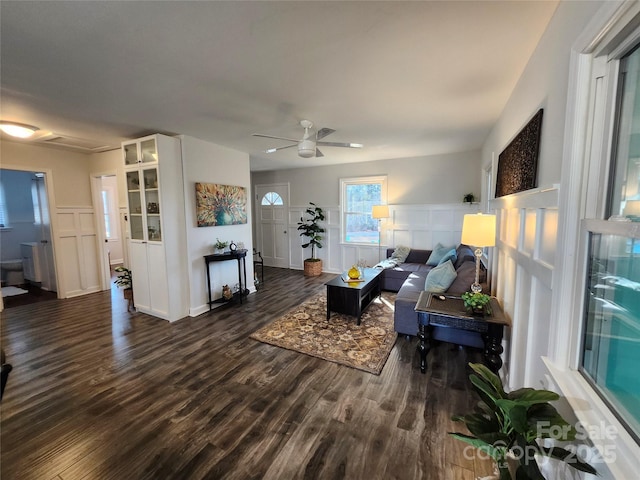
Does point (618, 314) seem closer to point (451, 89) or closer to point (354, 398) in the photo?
point (354, 398)

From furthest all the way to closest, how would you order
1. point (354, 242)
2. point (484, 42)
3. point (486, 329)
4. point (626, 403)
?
1. point (354, 242)
2. point (486, 329)
3. point (484, 42)
4. point (626, 403)

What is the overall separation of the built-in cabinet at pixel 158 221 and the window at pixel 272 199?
10.8ft

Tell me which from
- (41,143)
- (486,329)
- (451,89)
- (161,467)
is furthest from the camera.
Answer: (41,143)

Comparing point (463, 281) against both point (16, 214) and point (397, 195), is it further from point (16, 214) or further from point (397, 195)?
point (16, 214)

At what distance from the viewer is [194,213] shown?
3820mm

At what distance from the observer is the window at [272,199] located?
6.84 m

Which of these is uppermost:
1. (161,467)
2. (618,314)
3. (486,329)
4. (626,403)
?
(618,314)

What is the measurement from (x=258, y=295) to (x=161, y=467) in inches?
126

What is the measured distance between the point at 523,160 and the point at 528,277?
80cm

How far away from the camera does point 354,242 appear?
19.8 feet

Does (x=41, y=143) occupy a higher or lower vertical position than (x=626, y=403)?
higher

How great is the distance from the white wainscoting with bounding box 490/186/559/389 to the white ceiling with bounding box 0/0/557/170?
3.43ft

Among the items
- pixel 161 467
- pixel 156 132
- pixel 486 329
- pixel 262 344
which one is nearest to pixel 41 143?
pixel 156 132

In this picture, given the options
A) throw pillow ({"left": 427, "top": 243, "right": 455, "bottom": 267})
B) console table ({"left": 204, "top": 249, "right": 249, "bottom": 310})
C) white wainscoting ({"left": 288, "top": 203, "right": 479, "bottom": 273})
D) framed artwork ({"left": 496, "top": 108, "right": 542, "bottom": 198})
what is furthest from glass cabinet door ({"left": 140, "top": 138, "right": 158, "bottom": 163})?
throw pillow ({"left": 427, "top": 243, "right": 455, "bottom": 267})
